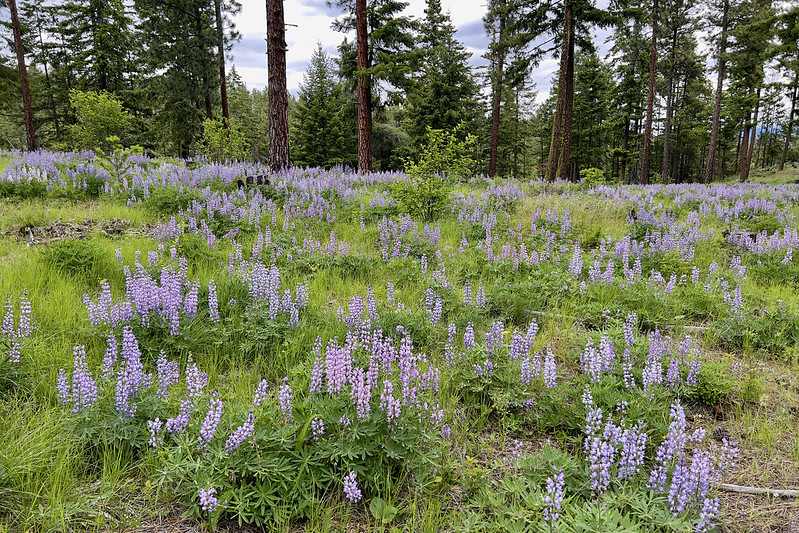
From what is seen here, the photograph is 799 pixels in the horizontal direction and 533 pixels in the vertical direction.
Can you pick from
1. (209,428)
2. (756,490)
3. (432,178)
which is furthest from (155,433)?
(432,178)

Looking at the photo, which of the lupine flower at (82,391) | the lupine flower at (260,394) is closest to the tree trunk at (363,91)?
the lupine flower at (260,394)

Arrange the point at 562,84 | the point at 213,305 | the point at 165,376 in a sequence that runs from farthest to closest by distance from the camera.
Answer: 1. the point at 562,84
2. the point at 213,305
3. the point at 165,376

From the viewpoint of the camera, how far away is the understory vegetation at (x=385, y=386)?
7.14ft

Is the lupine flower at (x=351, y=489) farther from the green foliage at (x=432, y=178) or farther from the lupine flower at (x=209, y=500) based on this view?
the green foliage at (x=432, y=178)

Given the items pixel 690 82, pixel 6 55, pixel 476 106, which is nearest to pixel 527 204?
pixel 476 106

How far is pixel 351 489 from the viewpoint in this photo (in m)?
2.21

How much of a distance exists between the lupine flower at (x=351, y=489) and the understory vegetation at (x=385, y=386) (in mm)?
18

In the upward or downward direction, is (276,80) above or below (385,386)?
above

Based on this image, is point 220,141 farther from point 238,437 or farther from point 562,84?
point 238,437

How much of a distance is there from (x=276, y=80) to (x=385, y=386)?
10.8 metres

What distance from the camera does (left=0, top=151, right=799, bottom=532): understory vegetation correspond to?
218 cm

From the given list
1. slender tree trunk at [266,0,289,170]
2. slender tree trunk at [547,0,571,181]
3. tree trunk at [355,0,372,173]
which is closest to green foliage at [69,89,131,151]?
slender tree trunk at [266,0,289,170]

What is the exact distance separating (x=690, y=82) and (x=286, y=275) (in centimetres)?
5048

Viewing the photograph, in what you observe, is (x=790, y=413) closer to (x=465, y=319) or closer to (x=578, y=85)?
(x=465, y=319)
